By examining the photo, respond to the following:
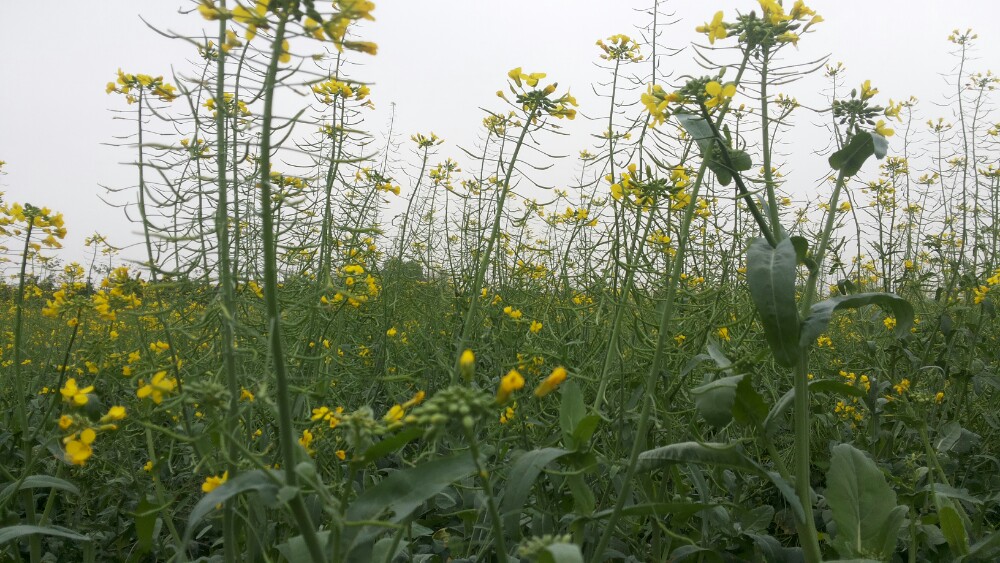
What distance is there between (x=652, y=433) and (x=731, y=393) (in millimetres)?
768

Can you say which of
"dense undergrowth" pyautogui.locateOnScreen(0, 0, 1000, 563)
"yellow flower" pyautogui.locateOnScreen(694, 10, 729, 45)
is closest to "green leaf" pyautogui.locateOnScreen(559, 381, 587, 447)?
"dense undergrowth" pyautogui.locateOnScreen(0, 0, 1000, 563)

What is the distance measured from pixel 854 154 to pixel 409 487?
134 centimetres

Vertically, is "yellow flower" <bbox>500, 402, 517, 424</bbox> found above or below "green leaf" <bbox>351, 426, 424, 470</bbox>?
below

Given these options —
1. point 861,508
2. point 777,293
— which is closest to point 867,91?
point 777,293

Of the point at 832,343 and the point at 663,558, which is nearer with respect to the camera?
the point at 663,558

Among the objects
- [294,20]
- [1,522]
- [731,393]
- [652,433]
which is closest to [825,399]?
[652,433]

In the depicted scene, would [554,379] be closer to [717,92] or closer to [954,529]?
[717,92]

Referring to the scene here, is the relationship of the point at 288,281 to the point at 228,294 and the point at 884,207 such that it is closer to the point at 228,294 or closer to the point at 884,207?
the point at 228,294

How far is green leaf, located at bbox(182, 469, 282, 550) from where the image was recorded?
35.8 inches

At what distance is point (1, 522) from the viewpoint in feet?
5.94

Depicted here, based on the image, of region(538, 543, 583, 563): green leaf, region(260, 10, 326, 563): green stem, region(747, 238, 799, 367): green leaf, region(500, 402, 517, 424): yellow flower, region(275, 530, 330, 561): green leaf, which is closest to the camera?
region(538, 543, 583, 563): green leaf

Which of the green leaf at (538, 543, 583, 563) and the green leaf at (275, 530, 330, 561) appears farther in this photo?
the green leaf at (275, 530, 330, 561)

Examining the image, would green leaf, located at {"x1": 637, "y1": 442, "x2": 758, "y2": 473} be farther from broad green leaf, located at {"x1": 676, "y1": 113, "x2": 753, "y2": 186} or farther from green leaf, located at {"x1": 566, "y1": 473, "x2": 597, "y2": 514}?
broad green leaf, located at {"x1": 676, "y1": 113, "x2": 753, "y2": 186}

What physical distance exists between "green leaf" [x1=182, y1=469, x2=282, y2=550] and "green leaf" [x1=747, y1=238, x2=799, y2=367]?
3.15 feet
